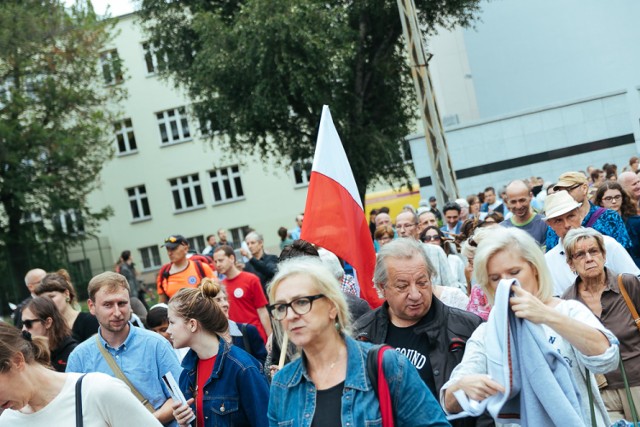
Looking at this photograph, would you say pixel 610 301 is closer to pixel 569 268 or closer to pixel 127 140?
pixel 569 268

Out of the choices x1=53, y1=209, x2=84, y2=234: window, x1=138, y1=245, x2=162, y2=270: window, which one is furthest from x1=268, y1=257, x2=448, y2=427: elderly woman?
x1=138, y1=245, x2=162, y2=270: window

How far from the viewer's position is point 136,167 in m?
49.2

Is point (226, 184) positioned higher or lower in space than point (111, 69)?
lower

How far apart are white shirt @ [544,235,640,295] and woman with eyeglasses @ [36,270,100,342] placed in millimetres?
3647

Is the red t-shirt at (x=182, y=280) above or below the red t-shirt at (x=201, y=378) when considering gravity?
above

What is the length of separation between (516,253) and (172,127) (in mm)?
45644

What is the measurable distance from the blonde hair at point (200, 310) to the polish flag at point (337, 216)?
1.23 meters

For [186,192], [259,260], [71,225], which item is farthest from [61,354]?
[186,192]

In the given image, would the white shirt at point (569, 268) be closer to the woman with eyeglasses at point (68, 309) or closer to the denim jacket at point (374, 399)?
the denim jacket at point (374, 399)

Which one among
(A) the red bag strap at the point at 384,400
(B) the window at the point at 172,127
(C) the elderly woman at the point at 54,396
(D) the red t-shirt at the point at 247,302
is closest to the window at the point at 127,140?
(B) the window at the point at 172,127

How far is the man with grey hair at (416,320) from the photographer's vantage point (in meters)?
4.78

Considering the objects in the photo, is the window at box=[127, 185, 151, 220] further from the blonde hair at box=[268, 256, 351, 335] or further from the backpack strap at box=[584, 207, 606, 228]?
the blonde hair at box=[268, 256, 351, 335]

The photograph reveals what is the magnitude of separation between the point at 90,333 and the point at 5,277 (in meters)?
32.0

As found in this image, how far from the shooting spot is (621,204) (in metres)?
9.58
